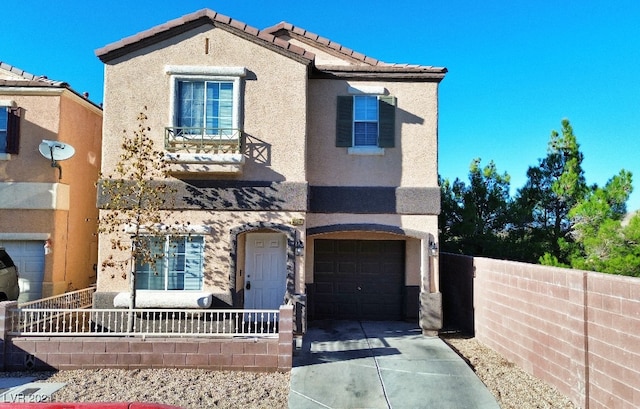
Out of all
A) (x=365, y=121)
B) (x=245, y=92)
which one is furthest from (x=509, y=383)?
(x=245, y=92)

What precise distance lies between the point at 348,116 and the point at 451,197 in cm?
557

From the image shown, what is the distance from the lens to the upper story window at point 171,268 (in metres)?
9.38

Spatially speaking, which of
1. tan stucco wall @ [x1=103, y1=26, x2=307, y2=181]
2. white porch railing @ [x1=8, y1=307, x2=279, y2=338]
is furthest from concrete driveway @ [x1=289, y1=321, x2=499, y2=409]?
tan stucco wall @ [x1=103, y1=26, x2=307, y2=181]

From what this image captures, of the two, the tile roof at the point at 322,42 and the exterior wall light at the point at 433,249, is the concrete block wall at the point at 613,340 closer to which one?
the exterior wall light at the point at 433,249

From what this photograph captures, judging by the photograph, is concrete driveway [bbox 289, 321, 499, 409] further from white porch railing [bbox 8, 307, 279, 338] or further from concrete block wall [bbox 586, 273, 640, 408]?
concrete block wall [bbox 586, 273, 640, 408]

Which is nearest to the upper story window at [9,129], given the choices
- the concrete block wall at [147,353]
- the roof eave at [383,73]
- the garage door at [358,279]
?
the concrete block wall at [147,353]

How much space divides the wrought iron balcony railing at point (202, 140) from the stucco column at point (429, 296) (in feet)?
18.0

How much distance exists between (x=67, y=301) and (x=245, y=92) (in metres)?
6.70

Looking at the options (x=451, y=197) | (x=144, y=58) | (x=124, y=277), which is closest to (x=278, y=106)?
(x=144, y=58)

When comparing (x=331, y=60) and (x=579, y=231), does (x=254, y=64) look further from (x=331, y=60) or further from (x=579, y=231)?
(x=579, y=231)

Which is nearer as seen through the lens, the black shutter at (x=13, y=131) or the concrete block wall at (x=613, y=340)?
the concrete block wall at (x=613, y=340)

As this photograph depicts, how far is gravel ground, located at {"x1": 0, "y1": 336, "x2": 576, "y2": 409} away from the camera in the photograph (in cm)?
630

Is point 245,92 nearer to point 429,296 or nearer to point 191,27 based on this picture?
point 191,27

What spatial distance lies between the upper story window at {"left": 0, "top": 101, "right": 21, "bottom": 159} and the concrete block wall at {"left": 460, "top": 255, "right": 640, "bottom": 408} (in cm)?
1304
